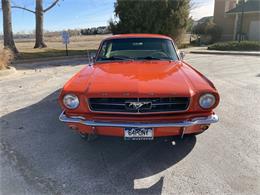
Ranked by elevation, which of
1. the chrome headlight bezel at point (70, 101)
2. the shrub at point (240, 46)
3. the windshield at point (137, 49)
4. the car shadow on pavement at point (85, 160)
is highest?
the shrub at point (240, 46)

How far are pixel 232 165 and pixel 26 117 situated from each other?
3.99 metres

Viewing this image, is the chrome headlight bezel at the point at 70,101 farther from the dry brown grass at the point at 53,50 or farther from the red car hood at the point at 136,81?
the dry brown grass at the point at 53,50

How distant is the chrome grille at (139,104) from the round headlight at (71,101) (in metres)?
0.19

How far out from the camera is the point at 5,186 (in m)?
3.01

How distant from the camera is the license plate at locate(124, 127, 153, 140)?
3203mm

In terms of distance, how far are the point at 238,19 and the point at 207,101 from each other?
26329 millimetres

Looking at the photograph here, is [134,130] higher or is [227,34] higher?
[227,34]

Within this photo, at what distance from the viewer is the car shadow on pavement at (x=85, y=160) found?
300cm

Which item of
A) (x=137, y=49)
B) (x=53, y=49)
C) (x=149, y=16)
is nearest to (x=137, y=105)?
(x=137, y=49)

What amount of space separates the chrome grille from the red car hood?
0.30ft

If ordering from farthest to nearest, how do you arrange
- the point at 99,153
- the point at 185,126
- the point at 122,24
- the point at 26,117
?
the point at 122,24 → the point at 26,117 → the point at 99,153 → the point at 185,126

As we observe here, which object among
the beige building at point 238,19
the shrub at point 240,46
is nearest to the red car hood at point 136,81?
the shrub at point 240,46

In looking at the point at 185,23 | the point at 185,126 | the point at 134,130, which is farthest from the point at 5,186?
the point at 185,23

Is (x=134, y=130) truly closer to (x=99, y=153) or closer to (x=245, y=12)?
(x=99, y=153)
